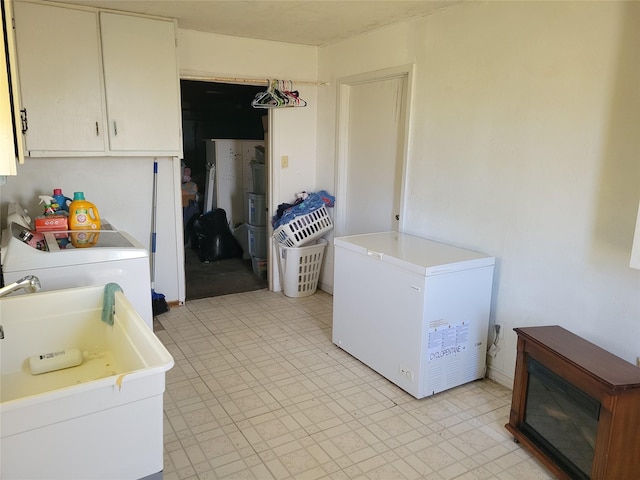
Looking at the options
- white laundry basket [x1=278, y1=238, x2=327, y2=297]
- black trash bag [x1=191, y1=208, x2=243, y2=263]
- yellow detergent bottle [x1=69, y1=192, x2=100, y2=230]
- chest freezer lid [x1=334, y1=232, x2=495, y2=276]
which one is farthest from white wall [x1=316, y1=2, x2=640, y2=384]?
black trash bag [x1=191, y1=208, x2=243, y2=263]

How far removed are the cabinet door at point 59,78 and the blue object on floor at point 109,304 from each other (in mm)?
1896

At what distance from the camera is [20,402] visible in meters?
0.97

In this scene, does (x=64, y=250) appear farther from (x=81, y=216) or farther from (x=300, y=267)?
(x=300, y=267)

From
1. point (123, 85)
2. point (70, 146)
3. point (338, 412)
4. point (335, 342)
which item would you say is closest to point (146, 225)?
point (70, 146)

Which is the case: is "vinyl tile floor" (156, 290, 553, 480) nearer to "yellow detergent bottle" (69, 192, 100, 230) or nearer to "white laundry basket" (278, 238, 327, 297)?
"white laundry basket" (278, 238, 327, 297)

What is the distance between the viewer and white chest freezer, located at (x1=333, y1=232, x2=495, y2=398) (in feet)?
8.16

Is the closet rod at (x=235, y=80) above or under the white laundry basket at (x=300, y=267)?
above

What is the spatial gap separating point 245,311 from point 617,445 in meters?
2.83

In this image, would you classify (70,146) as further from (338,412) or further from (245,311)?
(338,412)

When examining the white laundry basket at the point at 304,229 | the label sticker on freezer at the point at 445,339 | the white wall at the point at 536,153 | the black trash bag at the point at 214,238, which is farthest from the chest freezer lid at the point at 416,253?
the black trash bag at the point at 214,238

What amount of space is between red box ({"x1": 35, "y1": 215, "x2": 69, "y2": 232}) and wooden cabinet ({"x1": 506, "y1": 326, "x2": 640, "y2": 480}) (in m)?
2.65

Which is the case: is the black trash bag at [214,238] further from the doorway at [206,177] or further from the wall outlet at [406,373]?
the wall outlet at [406,373]

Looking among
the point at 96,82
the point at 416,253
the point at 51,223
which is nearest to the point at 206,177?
the point at 96,82

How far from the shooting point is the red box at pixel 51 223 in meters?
2.71
